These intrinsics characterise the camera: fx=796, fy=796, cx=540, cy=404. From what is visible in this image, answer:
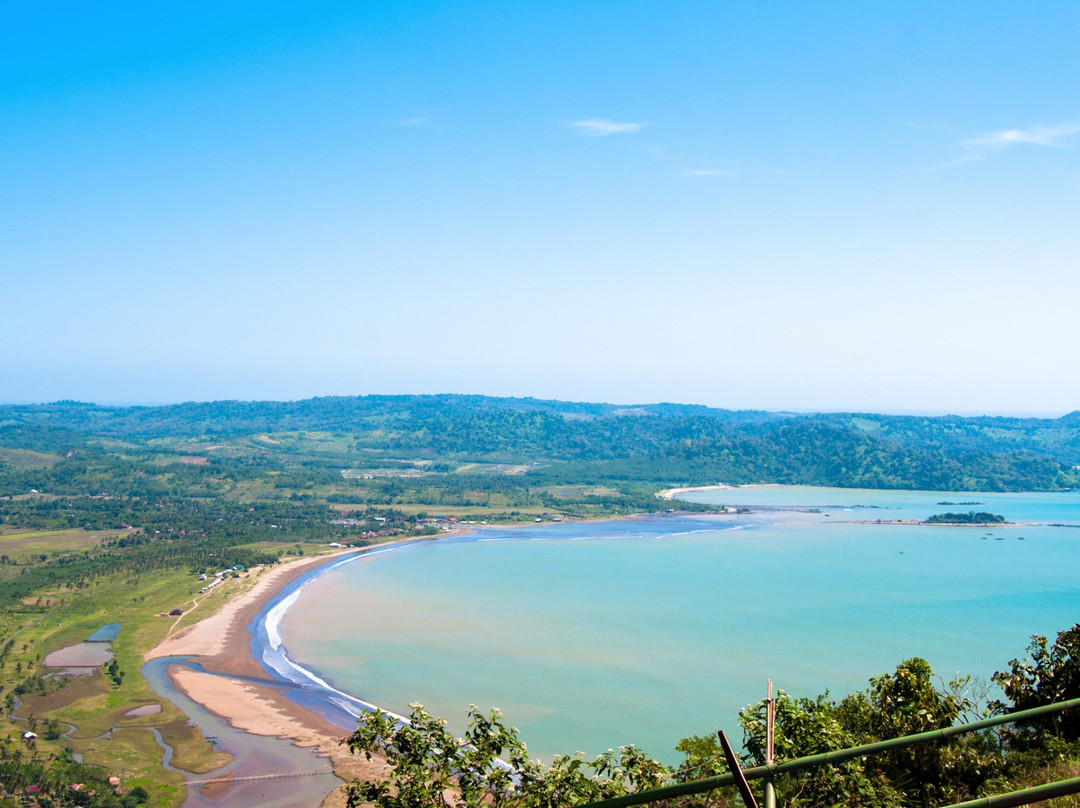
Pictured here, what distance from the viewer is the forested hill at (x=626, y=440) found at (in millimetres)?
111750

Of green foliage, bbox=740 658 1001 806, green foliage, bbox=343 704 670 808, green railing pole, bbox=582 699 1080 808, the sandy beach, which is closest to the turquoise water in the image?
green foliage, bbox=740 658 1001 806

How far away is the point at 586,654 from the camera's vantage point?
3034 cm

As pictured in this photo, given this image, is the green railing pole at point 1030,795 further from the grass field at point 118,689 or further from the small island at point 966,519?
the small island at point 966,519

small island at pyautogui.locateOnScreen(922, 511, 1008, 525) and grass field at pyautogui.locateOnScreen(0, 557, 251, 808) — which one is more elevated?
small island at pyautogui.locateOnScreen(922, 511, 1008, 525)

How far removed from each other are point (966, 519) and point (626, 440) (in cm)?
7975

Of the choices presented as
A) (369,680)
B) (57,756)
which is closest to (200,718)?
(57,756)

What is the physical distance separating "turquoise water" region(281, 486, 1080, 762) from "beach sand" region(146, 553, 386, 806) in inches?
82.6

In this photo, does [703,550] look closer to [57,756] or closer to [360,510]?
[360,510]

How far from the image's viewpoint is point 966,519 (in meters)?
72.5

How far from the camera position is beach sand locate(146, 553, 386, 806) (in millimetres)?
20250

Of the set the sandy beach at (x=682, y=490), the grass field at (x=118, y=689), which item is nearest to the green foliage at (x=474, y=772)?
the grass field at (x=118, y=689)

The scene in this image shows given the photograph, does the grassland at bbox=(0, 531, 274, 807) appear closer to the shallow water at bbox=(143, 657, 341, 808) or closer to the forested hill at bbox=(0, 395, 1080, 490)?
the shallow water at bbox=(143, 657, 341, 808)

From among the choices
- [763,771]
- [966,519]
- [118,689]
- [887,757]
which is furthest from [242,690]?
[966,519]

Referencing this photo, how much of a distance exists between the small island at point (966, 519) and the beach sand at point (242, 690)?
198ft
